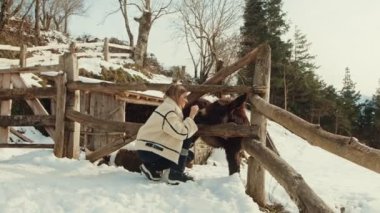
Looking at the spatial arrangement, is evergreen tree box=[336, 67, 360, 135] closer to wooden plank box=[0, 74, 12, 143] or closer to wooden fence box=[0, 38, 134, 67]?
wooden fence box=[0, 38, 134, 67]

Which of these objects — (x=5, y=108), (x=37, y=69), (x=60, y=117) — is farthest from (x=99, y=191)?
(x=5, y=108)

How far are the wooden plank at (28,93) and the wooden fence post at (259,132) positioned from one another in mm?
2990

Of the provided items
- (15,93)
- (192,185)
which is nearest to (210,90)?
(192,185)

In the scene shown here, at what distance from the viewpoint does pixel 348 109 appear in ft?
143

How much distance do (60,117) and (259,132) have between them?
2863 millimetres

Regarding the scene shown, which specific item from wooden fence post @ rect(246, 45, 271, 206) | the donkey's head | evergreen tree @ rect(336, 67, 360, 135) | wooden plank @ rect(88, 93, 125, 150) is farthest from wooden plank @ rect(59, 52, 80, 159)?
Answer: evergreen tree @ rect(336, 67, 360, 135)

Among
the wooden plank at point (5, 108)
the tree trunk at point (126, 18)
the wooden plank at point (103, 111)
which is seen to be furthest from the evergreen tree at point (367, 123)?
the wooden plank at point (5, 108)

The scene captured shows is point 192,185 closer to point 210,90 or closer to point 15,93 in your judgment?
point 210,90

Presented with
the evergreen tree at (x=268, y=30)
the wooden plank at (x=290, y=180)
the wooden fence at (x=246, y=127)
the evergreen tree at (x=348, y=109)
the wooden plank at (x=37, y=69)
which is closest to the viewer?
the wooden plank at (x=290, y=180)

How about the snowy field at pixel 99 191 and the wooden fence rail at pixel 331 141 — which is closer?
the wooden fence rail at pixel 331 141

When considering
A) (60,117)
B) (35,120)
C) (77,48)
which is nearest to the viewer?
(60,117)

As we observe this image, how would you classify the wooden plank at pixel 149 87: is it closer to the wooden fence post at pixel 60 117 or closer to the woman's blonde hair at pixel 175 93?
the wooden fence post at pixel 60 117

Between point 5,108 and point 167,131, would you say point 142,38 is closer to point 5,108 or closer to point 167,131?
point 5,108

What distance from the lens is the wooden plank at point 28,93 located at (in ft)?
22.0
